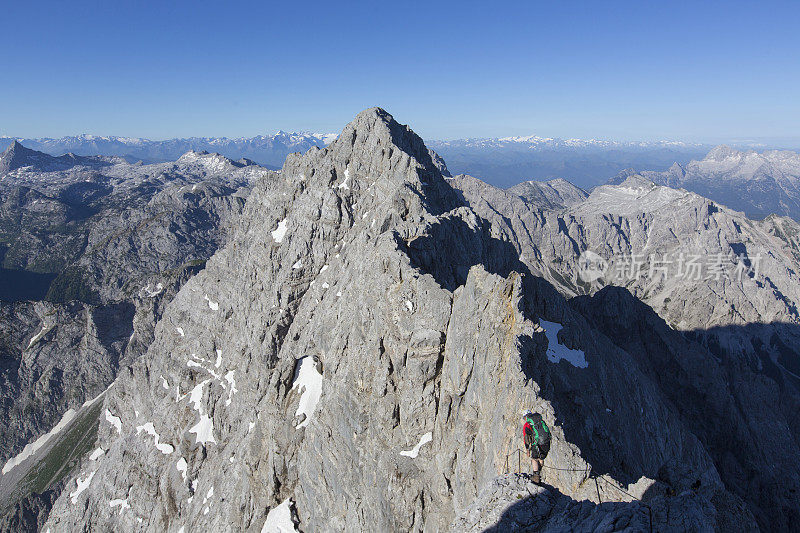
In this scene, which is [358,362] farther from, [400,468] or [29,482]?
[29,482]

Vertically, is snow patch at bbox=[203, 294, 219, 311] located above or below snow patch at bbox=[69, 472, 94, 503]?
above

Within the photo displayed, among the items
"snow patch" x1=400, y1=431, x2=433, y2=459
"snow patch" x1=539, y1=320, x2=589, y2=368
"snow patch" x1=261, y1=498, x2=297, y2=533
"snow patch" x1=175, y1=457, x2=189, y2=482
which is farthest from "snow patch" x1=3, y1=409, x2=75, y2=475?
"snow patch" x1=539, y1=320, x2=589, y2=368

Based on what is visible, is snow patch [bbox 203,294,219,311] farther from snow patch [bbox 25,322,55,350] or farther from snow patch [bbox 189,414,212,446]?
snow patch [bbox 25,322,55,350]

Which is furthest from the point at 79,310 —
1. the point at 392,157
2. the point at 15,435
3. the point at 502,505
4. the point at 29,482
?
the point at 502,505

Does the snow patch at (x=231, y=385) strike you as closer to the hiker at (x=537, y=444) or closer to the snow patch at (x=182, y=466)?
the snow patch at (x=182, y=466)

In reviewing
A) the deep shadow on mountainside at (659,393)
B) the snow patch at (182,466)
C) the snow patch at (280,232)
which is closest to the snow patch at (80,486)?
the snow patch at (182,466)

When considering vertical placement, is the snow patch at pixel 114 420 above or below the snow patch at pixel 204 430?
below
